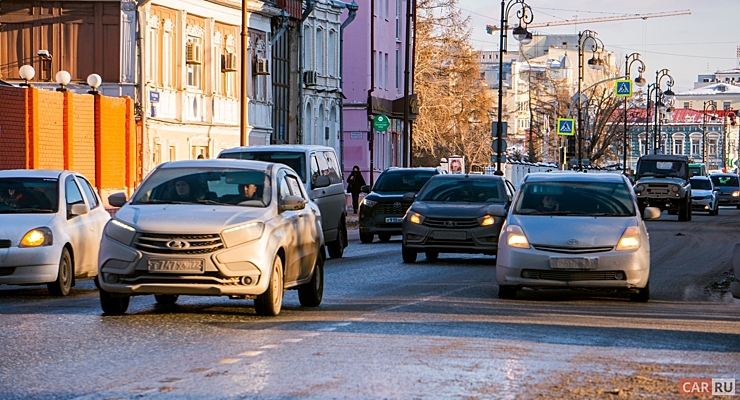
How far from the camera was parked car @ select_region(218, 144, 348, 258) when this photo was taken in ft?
77.4

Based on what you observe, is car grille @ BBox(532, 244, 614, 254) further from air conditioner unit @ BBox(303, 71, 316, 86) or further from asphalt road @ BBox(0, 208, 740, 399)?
air conditioner unit @ BBox(303, 71, 316, 86)

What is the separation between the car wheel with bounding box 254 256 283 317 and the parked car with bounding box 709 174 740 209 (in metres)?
62.2

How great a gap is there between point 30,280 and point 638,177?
39.4m

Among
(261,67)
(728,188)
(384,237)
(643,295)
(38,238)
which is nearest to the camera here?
(38,238)

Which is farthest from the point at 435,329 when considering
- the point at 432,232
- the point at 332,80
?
the point at 332,80

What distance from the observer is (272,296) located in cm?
1346

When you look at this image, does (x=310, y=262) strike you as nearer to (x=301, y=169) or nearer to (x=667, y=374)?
(x=667, y=374)

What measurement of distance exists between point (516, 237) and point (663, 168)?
37551 mm

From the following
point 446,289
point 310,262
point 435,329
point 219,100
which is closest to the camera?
point 435,329

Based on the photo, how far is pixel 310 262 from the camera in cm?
1487

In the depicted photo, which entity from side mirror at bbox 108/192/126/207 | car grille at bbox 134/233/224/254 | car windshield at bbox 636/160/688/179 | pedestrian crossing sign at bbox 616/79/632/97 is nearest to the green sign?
car windshield at bbox 636/160/688/179

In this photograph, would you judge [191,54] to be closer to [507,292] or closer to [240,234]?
[507,292]

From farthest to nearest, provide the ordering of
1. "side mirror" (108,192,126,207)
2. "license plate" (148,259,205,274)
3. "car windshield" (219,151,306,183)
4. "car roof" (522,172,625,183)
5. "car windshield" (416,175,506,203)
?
"car windshield" (416,175,506,203) < "car windshield" (219,151,306,183) < "car roof" (522,172,625,183) < "side mirror" (108,192,126,207) < "license plate" (148,259,205,274)

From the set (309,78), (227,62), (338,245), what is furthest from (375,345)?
(309,78)
